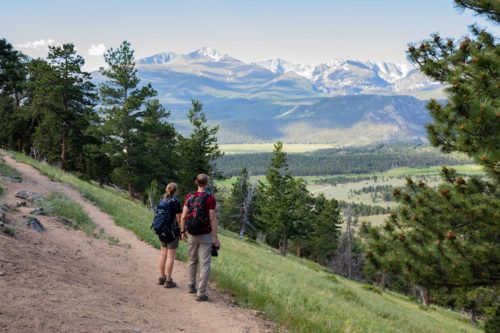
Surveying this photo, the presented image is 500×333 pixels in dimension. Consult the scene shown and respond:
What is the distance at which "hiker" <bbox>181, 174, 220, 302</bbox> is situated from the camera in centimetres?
993

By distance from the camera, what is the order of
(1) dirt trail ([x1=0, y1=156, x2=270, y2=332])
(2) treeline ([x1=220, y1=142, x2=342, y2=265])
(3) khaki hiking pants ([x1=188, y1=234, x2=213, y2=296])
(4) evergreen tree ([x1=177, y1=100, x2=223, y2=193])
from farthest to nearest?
(2) treeline ([x1=220, y1=142, x2=342, y2=265]) → (4) evergreen tree ([x1=177, y1=100, x2=223, y2=193]) → (3) khaki hiking pants ([x1=188, y1=234, x2=213, y2=296]) → (1) dirt trail ([x1=0, y1=156, x2=270, y2=332])

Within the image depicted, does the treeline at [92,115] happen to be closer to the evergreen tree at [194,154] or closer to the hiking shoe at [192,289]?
the evergreen tree at [194,154]

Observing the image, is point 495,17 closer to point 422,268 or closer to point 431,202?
point 431,202

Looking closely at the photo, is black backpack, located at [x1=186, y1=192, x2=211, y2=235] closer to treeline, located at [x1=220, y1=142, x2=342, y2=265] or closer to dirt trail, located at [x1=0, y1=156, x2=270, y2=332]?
Answer: dirt trail, located at [x1=0, y1=156, x2=270, y2=332]

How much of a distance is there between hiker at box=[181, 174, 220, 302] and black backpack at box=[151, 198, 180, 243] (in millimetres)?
535

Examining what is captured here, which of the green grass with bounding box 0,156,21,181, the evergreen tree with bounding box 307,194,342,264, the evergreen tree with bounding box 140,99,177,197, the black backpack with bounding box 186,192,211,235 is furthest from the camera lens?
the evergreen tree with bounding box 307,194,342,264

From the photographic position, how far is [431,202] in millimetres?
13133

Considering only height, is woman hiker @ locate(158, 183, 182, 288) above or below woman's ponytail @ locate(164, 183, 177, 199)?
below

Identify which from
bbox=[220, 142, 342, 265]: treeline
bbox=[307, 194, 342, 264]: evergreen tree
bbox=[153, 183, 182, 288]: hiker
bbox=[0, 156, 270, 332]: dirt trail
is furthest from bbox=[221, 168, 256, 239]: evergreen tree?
bbox=[153, 183, 182, 288]: hiker

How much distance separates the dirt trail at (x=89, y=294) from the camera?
723 cm

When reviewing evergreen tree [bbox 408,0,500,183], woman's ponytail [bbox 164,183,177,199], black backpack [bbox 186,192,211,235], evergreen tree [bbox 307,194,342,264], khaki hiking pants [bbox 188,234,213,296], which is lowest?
evergreen tree [bbox 307,194,342,264]

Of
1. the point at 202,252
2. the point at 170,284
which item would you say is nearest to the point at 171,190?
the point at 202,252

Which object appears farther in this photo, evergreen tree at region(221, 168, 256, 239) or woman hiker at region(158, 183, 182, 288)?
evergreen tree at region(221, 168, 256, 239)

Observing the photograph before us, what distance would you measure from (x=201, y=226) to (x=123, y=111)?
3575 centimetres
